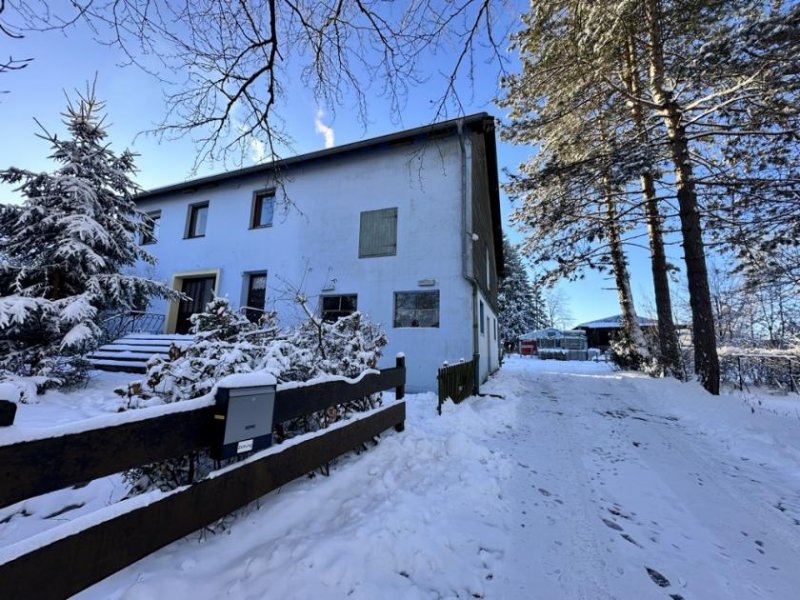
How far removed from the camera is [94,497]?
2.61 meters

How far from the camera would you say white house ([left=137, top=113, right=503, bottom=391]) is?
8742mm

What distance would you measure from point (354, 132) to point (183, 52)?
174 cm

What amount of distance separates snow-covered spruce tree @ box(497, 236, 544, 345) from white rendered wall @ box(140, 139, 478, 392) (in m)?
24.4

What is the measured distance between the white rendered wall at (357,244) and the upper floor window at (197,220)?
0.89 ft

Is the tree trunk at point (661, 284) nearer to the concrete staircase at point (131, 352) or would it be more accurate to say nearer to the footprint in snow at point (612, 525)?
the footprint in snow at point (612, 525)

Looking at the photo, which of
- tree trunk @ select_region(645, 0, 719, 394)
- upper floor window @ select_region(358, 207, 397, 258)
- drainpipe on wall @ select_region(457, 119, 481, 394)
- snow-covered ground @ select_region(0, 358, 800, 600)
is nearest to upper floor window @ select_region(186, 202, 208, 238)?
upper floor window @ select_region(358, 207, 397, 258)

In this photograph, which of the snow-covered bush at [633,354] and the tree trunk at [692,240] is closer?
the tree trunk at [692,240]

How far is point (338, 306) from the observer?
32.3 ft

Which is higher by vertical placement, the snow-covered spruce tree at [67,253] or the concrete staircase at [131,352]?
the snow-covered spruce tree at [67,253]

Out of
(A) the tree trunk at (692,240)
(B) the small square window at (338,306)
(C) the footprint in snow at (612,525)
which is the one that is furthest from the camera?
(B) the small square window at (338,306)

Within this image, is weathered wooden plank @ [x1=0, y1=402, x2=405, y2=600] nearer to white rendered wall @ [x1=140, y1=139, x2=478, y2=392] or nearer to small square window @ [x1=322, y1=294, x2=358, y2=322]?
white rendered wall @ [x1=140, y1=139, x2=478, y2=392]

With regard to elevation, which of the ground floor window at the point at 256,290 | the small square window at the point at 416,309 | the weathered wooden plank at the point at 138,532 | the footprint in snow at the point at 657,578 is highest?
the ground floor window at the point at 256,290

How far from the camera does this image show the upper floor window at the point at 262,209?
1141cm

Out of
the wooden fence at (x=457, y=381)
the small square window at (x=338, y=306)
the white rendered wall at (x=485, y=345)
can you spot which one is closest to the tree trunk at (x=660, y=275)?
the white rendered wall at (x=485, y=345)
